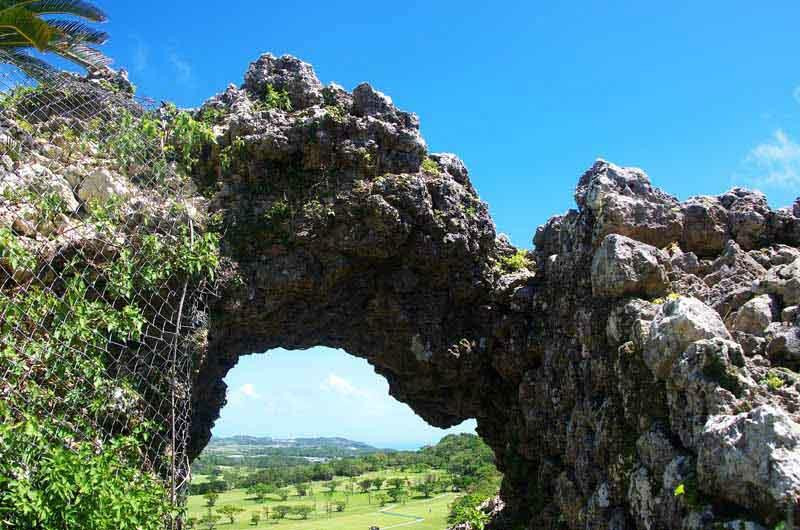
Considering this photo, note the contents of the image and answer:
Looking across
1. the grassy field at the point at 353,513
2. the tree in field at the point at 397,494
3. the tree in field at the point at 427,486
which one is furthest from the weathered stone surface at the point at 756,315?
the tree in field at the point at 397,494

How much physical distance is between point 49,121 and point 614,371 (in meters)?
10.7

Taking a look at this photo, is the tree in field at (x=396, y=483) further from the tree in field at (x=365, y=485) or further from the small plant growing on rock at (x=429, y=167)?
the small plant growing on rock at (x=429, y=167)

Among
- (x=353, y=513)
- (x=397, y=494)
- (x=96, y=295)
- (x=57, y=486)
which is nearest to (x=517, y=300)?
(x=96, y=295)

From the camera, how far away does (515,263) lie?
13.9m

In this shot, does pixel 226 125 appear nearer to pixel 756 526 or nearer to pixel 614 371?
pixel 614 371

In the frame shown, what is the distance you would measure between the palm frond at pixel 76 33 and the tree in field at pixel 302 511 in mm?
30189

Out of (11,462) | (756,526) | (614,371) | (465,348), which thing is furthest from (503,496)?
(11,462)

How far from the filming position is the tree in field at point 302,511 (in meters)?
35.5

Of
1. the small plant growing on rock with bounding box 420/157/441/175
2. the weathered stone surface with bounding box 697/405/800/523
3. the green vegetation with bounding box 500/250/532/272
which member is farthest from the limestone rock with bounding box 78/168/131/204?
the weathered stone surface with bounding box 697/405/800/523

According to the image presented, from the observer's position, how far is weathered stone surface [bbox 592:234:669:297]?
32.6ft

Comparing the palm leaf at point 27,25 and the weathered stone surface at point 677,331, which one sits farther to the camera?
the palm leaf at point 27,25

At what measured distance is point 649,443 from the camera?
8516 mm

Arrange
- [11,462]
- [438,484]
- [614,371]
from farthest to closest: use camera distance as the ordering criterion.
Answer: [438,484], [614,371], [11,462]

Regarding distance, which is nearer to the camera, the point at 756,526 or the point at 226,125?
the point at 756,526
